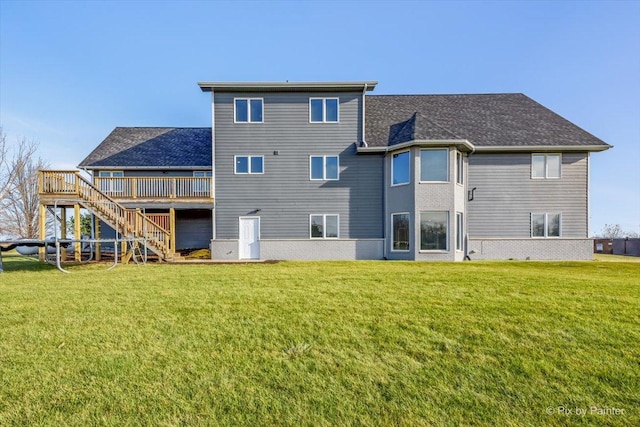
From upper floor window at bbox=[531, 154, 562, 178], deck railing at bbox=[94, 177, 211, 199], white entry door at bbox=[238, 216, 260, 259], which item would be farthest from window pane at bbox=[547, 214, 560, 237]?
deck railing at bbox=[94, 177, 211, 199]

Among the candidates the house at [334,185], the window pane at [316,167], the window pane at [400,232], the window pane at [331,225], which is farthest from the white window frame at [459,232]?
the window pane at [316,167]

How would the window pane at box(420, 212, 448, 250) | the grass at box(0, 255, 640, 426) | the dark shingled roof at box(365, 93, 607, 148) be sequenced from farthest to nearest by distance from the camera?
1. the dark shingled roof at box(365, 93, 607, 148)
2. the window pane at box(420, 212, 448, 250)
3. the grass at box(0, 255, 640, 426)

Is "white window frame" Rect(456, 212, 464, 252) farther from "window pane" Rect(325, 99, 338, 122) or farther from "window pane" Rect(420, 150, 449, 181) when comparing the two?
"window pane" Rect(325, 99, 338, 122)

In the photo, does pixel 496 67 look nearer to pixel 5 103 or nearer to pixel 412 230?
pixel 412 230

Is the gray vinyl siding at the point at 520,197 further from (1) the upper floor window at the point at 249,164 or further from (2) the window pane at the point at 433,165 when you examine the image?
(1) the upper floor window at the point at 249,164

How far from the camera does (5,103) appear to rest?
73.1 feet

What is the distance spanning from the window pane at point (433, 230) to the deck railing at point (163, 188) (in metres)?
10.1

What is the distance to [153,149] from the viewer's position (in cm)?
1802

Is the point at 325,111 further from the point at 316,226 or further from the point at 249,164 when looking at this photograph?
the point at 316,226

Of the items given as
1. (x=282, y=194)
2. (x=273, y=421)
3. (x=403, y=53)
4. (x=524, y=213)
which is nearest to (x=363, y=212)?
(x=282, y=194)

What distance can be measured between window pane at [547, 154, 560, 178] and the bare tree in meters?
38.4

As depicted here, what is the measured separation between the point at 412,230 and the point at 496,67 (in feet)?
40.2

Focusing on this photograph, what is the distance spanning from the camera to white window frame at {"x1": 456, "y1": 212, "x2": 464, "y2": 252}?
13844mm

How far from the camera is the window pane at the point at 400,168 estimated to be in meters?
13.8
